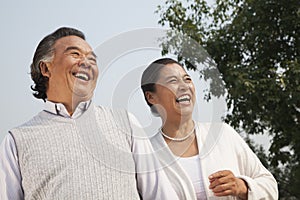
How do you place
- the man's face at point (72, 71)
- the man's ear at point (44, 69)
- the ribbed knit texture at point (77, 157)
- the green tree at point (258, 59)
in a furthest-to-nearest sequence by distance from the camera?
1. the green tree at point (258, 59)
2. the man's ear at point (44, 69)
3. the man's face at point (72, 71)
4. the ribbed knit texture at point (77, 157)

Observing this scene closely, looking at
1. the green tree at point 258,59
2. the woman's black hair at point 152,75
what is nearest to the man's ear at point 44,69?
the woman's black hair at point 152,75

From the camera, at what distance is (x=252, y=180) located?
2.00 m

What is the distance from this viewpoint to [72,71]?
197cm

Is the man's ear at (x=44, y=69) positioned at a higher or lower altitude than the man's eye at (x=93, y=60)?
higher

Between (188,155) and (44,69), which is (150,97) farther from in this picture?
(44,69)

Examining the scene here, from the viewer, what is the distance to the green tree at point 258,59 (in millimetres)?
9453

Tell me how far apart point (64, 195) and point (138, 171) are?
10.8 inches

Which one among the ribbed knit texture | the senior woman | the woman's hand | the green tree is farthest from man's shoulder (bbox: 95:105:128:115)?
the green tree

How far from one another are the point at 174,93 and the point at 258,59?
857cm

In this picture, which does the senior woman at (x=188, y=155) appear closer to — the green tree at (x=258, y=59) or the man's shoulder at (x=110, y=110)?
the man's shoulder at (x=110, y=110)

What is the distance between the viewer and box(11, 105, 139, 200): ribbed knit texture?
1834 mm

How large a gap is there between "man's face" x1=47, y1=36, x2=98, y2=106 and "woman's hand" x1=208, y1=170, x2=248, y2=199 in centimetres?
51

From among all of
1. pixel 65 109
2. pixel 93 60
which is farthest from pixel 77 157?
pixel 93 60

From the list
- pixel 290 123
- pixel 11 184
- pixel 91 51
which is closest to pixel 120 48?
pixel 91 51
